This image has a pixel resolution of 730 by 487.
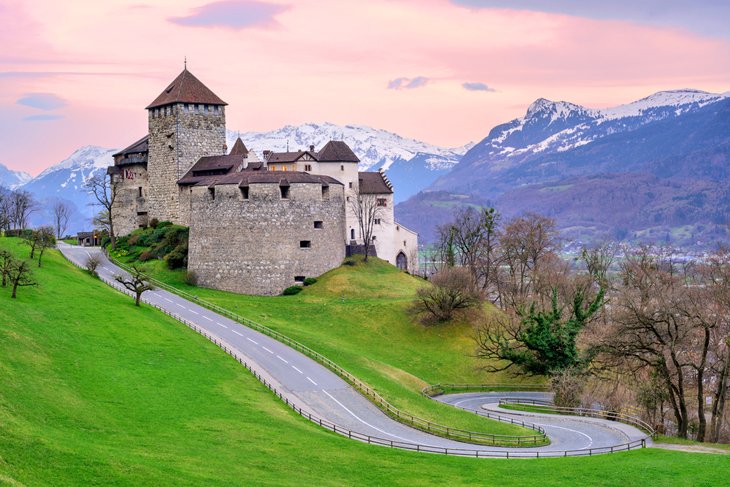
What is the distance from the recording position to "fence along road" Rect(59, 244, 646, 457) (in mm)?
56156

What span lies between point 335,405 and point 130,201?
69.6m

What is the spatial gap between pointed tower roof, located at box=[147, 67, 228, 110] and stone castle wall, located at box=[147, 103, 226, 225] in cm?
66

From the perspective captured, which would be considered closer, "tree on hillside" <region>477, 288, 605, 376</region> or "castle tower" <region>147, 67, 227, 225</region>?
"tree on hillside" <region>477, 288, 605, 376</region>

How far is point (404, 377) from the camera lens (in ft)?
259

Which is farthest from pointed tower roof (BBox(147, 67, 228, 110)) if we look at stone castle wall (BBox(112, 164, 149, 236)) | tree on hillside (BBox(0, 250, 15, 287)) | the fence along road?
tree on hillside (BBox(0, 250, 15, 287))

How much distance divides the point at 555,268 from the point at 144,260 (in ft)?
168

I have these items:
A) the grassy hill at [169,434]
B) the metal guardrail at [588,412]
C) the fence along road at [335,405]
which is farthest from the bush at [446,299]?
the grassy hill at [169,434]

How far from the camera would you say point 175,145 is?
119m

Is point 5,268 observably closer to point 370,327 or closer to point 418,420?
point 418,420

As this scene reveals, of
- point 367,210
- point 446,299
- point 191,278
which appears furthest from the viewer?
point 367,210

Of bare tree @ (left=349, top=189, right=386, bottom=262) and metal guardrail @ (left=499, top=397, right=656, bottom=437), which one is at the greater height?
bare tree @ (left=349, top=189, right=386, bottom=262)

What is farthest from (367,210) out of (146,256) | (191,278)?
(146,256)

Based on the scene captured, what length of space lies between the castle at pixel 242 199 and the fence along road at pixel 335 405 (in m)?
16.6

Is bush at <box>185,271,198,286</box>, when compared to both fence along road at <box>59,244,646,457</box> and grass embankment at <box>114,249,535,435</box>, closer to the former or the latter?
grass embankment at <box>114,249,535,435</box>
